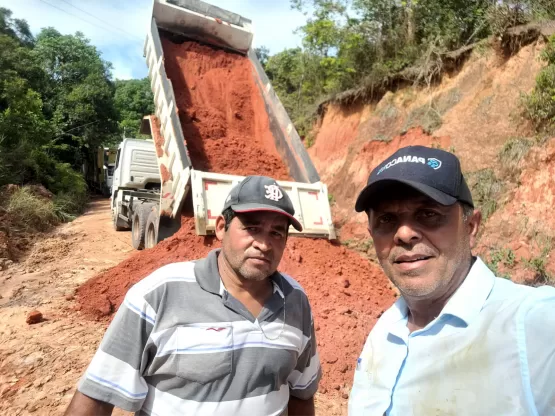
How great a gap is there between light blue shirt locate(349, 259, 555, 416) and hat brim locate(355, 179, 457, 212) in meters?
0.24

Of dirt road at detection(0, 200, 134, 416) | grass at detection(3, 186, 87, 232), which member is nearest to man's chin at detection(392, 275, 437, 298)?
dirt road at detection(0, 200, 134, 416)

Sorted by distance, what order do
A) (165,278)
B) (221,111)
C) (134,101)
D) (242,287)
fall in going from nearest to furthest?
(165,278) < (242,287) < (221,111) < (134,101)

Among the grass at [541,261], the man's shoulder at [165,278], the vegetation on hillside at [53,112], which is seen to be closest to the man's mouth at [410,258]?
the man's shoulder at [165,278]

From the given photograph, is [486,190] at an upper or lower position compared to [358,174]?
upper

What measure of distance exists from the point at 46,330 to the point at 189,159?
8.91ft

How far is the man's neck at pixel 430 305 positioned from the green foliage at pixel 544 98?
6050 mm

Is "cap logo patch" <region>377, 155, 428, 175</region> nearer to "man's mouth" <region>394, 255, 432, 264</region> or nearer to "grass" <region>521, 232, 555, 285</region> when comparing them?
"man's mouth" <region>394, 255, 432, 264</region>

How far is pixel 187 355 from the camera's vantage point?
61.1 inches

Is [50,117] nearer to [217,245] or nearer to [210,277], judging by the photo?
[217,245]

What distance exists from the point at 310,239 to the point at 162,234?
236 centimetres

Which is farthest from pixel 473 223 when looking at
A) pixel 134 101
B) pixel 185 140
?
pixel 134 101

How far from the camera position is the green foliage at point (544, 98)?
20.0ft

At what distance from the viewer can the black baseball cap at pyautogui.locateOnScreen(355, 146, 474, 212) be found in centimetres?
125

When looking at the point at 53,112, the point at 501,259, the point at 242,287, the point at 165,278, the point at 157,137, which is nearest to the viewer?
the point at 165,278
